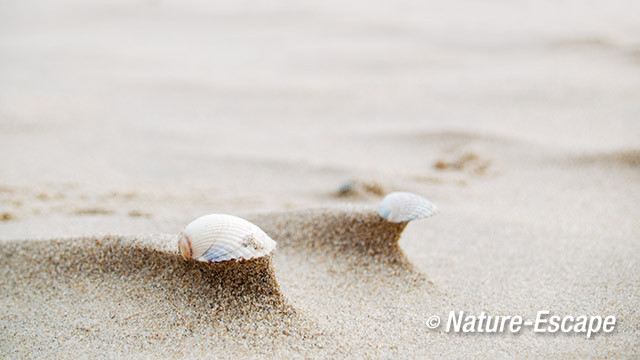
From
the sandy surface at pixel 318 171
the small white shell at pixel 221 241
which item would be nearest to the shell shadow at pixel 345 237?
the sandy surface at pixel 318 171

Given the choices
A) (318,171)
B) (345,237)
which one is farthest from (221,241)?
(318,171)

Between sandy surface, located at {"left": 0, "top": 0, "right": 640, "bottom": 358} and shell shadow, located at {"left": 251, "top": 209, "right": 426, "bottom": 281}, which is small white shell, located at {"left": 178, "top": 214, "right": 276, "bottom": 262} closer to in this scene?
sandy surface, located at {"left": 0, "top": 0, "right": 640, "bottom": 358}

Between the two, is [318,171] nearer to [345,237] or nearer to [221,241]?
[345,237]

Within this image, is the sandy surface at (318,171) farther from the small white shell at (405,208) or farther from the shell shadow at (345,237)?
the small white shell at (405,208)

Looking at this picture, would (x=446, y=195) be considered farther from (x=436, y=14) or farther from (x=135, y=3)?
(x=135, y=3)

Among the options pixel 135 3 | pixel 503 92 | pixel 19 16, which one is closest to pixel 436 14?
pixel 503 92
